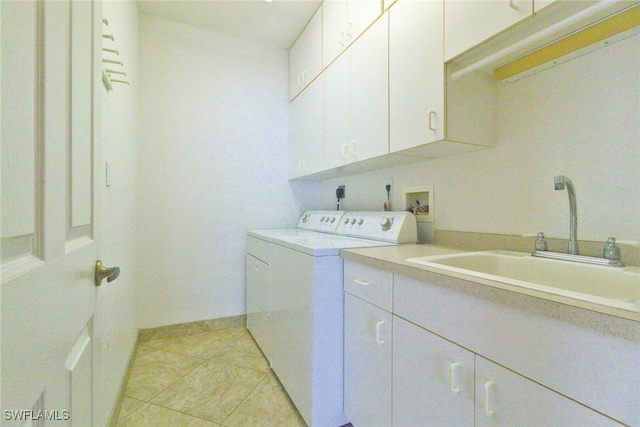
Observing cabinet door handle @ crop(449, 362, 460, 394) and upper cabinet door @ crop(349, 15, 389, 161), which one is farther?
upper cabinet door @ crop(349, 15, 389, 161)

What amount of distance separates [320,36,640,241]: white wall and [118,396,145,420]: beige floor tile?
6.43 ft

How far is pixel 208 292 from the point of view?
2.46 metres

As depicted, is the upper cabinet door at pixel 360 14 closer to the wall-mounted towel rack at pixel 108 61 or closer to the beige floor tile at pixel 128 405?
the wall-mounted towel rack at pixel 108 61

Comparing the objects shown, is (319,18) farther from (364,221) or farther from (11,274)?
(11,274)

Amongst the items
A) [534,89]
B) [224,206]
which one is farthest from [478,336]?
[224,206]

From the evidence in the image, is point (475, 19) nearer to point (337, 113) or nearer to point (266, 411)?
point (337, 113)

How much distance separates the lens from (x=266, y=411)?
149 cm

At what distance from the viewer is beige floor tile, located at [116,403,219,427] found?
1.39 m

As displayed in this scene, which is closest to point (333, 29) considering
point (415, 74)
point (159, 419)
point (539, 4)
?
A: point (415, 74)

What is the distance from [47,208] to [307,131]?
202 centimetres

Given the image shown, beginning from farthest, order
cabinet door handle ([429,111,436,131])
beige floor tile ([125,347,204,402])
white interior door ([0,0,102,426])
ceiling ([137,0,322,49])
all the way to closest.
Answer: ceiling ([137,0,322,49]), beige floor tile ([125,347,204,402]), cabinet door handle ([429,111,436,131]), white interior door ([0,0,102,426])

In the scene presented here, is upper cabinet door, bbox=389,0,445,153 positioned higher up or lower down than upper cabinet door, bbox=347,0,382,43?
lower down

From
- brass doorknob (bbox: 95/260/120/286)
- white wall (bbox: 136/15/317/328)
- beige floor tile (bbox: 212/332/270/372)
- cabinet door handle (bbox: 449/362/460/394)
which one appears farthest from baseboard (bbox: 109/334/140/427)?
cabinet door handle (bbox: 449/362/460/394)

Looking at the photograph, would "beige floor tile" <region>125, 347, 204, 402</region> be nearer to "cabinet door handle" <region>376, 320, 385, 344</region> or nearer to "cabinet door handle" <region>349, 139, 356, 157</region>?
"cabinet door handle" <region>376, 320, 385, 344</region>
